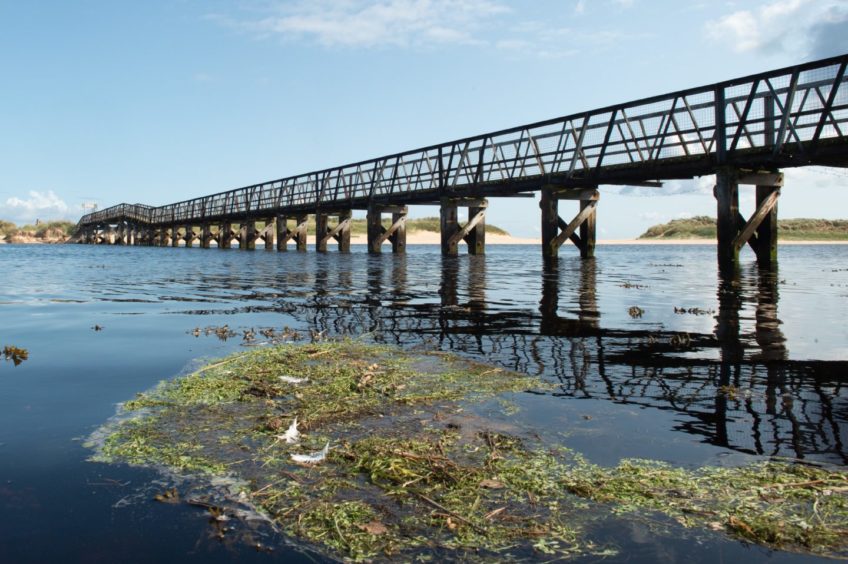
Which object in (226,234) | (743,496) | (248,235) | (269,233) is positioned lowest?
(743,496)

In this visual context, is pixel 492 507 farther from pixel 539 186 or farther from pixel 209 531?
pixel 539 186

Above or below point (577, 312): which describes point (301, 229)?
above

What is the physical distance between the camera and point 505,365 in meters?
5.21

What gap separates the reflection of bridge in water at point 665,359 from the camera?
3.48 metres

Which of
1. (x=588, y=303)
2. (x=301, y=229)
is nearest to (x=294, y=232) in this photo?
(x=301, y=229)

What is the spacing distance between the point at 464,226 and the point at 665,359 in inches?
998

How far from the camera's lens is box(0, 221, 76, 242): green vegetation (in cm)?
11529

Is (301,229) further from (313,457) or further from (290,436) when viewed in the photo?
(313,457)

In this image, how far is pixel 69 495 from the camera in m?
2.57

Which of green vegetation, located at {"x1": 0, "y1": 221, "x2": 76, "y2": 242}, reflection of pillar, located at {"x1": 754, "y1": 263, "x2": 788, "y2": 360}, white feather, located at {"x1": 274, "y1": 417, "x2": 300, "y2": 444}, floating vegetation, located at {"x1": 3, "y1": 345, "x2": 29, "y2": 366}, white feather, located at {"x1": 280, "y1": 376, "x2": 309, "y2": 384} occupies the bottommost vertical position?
white feather, located at {"x1": 274, "y1": 417, "x2": 300, "y2": 444}

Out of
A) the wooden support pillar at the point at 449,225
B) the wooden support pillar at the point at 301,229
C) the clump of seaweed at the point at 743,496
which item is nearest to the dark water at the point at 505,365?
the clump of seaweed at the point at 743,496

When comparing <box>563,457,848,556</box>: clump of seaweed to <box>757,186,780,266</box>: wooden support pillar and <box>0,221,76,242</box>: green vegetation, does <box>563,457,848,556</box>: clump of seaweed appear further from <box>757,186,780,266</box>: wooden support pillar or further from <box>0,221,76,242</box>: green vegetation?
<box>0,221,76,242</box>: green vegetation

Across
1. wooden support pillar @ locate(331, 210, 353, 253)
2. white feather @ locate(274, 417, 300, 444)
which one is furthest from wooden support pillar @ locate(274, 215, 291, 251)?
white feather @ locate(274, 417, 300, 444)

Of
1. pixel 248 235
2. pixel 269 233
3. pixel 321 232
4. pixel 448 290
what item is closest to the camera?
pixel 448 290
